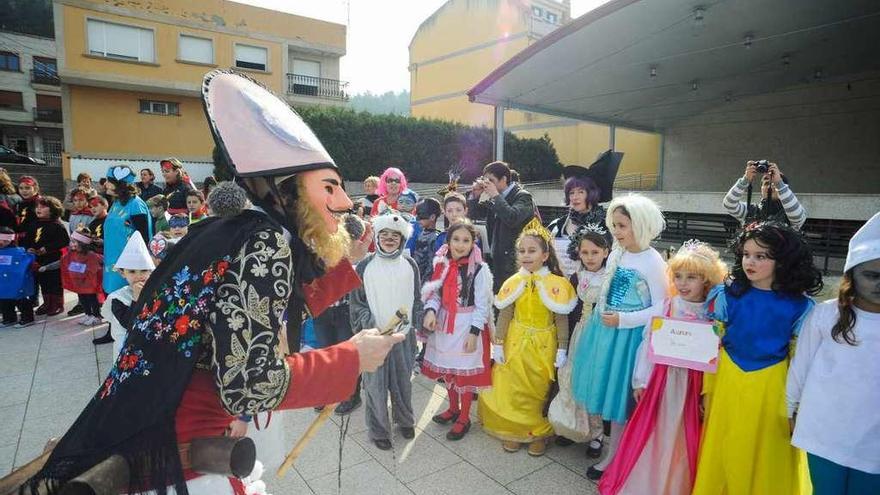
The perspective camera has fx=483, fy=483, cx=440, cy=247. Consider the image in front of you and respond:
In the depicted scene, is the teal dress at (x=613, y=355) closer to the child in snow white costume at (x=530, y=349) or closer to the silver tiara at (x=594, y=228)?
the child in snow white costume at (x=530, y=349)

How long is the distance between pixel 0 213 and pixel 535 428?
7.61 m

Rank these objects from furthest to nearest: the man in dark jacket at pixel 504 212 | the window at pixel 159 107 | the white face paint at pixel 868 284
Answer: the window at pixel 159 107, the man in dark jacket at pixel 504 212, the white face paint at pixel 868 284

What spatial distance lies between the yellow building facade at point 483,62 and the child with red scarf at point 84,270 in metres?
18.6

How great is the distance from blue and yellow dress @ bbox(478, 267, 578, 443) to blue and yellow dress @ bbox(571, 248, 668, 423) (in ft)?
1.19

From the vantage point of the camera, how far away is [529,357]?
3635 millimetres

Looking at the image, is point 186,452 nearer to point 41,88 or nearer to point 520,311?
point 520,311

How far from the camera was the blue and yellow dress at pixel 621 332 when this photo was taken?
3080 mm

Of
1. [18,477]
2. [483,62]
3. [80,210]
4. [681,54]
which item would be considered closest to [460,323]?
[18,477]

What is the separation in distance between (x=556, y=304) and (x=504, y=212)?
54.4 inches

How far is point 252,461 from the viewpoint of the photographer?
128cm

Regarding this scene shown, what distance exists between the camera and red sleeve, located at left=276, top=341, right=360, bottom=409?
50.6 inches

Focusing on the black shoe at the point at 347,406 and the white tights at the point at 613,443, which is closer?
the white tights at the point at 613,443

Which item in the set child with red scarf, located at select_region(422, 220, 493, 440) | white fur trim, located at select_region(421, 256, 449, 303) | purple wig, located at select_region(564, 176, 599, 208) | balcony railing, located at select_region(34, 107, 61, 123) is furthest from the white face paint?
balcony railing, located at select_region(34, 107, 61, 123)

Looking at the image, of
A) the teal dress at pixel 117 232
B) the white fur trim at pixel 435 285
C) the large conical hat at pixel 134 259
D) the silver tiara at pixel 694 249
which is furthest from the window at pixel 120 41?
the silver tiara at pixel 694 249
